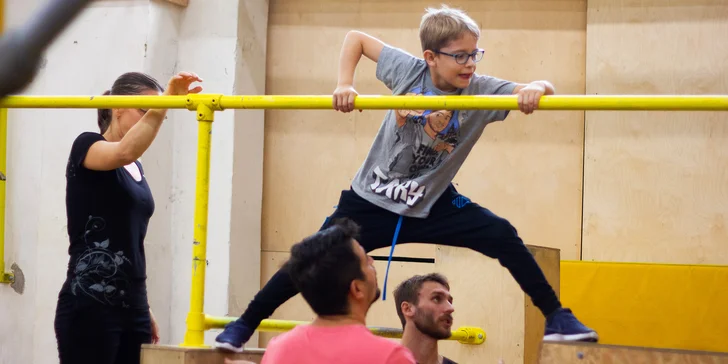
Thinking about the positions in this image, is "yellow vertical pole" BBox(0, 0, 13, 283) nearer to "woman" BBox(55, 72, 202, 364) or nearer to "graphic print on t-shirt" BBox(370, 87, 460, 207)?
"woman" BBox(55, 72, 202, 364)

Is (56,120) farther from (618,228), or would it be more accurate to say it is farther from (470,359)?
(618,228)

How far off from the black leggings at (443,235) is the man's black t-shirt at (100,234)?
0.41 m

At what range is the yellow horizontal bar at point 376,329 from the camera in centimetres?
278

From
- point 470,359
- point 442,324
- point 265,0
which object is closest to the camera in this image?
point 442,324

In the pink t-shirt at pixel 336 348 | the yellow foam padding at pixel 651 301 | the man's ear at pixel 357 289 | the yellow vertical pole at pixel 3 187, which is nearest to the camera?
the pink t-shirt at pixel 336 348

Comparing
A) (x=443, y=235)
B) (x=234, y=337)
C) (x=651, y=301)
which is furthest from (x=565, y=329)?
(x=651, y=301)

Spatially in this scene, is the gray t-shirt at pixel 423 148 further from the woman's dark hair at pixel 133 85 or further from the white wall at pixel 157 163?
the white wall at pixel 157 163

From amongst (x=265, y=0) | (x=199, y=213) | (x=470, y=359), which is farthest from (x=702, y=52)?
(x=199, y=213)

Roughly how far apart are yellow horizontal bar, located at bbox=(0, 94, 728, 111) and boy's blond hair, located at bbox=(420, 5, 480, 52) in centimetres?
33

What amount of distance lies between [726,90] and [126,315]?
11.2 feet

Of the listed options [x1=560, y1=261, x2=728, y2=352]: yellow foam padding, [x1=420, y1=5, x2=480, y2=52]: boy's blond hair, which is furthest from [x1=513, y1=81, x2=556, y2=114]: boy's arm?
[x1=560, y1=261, x2=728, y2=352]: yellow foam padding

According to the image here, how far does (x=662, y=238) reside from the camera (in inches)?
182

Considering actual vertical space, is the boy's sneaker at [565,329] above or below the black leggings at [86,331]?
above

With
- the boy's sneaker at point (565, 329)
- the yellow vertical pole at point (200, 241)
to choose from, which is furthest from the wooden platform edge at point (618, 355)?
the yellow vertical pole at point (200, 241)
